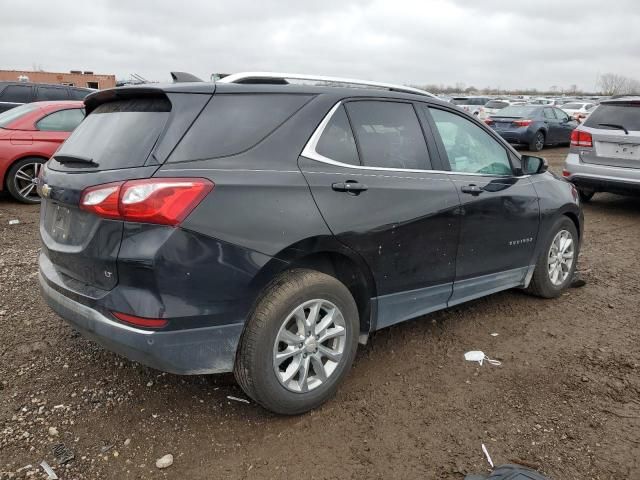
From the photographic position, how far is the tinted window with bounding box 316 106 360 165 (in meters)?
3.00

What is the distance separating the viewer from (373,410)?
304cm

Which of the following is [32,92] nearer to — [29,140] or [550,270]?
[29,140]

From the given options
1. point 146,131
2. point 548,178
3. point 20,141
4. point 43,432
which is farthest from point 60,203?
point 20,141

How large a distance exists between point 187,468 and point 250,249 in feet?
3.54

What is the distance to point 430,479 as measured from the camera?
2514 mm

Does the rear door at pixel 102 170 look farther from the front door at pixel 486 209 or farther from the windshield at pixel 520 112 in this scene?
the windshield at pixel 520 112

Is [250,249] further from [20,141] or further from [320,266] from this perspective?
[20,141]

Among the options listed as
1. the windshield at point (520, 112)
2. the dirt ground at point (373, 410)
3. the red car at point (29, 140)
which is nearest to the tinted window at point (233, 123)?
the dirt ground at point (373, 410)

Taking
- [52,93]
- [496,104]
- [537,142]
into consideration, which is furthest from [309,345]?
[496,104]

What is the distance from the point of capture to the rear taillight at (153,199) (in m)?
2.42

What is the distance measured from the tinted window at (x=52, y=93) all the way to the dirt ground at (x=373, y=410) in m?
8.56

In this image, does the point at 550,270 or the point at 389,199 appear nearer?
the point at 389,199

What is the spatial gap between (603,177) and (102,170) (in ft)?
24.2

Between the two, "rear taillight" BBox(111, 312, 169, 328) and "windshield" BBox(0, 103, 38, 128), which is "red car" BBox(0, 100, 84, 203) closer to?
"windshield" BBox(0, 103, 38, 128)
